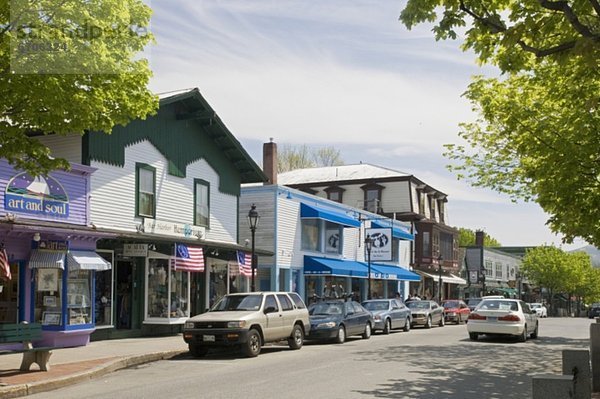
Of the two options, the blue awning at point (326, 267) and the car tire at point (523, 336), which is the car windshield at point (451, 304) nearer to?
the blue awning at point (326, 267)

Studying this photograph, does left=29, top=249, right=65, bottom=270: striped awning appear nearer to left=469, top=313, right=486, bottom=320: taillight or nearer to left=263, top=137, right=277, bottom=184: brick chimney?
left=469, top=313, right=486, bottom=320: taillight

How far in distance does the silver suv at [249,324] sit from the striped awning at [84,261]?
2.97 m

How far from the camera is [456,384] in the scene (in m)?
13.6

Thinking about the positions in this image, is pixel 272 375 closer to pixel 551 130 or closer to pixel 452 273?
pixel 551 130

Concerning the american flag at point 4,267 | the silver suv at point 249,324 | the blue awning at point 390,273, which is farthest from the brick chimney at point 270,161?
the american flag at point 4,267

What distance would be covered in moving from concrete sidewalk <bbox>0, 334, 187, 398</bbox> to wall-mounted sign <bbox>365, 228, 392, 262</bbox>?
69.2 feet

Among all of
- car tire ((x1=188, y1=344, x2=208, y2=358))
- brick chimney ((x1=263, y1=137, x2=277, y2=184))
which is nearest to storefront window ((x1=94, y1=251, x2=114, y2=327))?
car tire ((x1=188, y1=344, x2=208, y2=358))

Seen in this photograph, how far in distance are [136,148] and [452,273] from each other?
152ft

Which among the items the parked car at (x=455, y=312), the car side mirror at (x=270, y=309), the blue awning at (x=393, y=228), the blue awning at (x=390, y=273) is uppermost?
the blue awning at (x=393, y=228)

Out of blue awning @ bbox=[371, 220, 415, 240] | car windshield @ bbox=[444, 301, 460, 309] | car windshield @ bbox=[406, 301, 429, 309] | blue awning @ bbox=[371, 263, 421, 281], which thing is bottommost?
car windshield @ bbox=[444, 301, 460, 309]

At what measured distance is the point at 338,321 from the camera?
23094 millimetres

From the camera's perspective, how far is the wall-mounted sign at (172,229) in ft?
78.0

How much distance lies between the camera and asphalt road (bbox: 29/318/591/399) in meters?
12.2

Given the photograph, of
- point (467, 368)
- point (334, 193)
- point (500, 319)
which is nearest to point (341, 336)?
point (500, 319)
